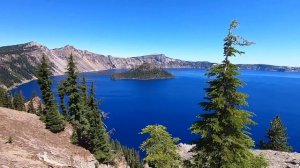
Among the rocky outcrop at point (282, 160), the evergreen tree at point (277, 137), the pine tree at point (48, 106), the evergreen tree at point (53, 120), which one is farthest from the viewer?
the evergreen tree at point (277, 137)

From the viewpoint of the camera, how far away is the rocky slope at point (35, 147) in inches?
1106

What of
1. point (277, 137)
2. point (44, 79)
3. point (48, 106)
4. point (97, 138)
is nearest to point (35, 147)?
point (97, 138)

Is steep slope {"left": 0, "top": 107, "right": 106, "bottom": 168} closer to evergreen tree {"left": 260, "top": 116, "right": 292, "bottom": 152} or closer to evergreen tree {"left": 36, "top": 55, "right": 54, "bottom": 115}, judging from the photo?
evergreen tree {"left": 36, "top": 55, "right": 54, "bottom": 115}

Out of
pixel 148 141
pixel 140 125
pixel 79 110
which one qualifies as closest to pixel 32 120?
pixel 79 110

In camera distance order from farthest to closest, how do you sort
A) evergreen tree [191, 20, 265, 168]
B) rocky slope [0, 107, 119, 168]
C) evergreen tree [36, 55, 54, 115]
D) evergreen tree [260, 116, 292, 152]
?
evergreen tree [260, 116, 292, 152] → evergreen tree [36, 55, 54, 115] → rocky slope [0, 107, 119, 168] → evergreen tree [191, 20, 265, 168]

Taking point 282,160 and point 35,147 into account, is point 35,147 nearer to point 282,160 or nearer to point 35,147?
point 35,147

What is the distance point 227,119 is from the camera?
16609mm

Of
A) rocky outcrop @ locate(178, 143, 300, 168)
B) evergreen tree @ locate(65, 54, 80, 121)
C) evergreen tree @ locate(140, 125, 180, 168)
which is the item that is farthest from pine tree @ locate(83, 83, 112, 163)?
evergreen tree @ locate(140, 125, 180, 168)

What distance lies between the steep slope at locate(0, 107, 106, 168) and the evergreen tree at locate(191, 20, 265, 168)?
1707 cm

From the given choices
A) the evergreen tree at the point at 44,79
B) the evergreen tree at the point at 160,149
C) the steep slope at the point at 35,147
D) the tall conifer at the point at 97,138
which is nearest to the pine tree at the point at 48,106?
the evergreen tree at the point at 44,79

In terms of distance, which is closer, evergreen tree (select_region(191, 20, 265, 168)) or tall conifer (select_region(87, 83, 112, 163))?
evergreen tree (select_region(191, 20, 265, 168))

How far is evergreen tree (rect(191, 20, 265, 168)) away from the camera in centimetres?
1650

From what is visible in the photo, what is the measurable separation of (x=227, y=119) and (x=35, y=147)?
94.1 ft

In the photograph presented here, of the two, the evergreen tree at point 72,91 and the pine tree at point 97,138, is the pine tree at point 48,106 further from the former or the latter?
the pine tree at point 97,138
